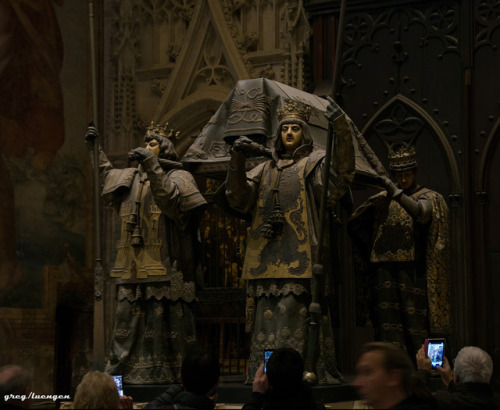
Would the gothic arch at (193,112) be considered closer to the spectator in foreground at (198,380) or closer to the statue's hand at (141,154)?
the statue's hand at (141,154)

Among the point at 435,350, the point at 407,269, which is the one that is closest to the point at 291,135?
the point at 407,269

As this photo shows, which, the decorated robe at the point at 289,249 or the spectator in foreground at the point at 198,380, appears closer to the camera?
the spectator in foreground at the point at 198,380

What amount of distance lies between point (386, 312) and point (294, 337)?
1.31m

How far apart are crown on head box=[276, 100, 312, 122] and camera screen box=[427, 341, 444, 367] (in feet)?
6.31

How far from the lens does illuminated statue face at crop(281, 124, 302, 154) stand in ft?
22.5

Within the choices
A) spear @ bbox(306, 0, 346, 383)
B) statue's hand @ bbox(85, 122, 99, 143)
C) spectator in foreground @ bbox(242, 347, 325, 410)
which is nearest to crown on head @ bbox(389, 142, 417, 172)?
spear @ bbox(306, 0, 346, 383)

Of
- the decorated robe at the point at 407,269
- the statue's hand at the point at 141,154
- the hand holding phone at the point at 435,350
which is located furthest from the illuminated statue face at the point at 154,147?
the hand holding phone at the point at 435,350

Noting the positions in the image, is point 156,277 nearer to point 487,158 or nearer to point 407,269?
point 407,269

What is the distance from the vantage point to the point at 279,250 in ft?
21.8

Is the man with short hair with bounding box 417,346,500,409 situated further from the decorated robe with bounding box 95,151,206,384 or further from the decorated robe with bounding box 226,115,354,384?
the decorated robe with bounding box 95,151,206,384

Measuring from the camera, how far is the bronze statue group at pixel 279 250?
653cm

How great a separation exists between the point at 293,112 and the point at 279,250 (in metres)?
1.07

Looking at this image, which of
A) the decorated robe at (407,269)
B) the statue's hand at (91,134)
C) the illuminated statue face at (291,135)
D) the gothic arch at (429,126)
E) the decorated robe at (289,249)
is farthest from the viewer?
the gothic arch at (429,126)

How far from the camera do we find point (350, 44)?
1065 cm
